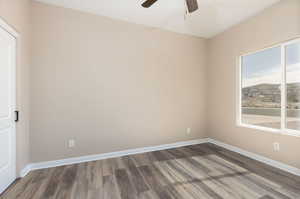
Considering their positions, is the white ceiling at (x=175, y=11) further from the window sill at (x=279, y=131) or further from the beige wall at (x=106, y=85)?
the window sill at (x=279, y=131)

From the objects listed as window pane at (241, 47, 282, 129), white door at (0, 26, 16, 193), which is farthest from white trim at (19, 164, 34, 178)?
window pane at (241, 47, 282, 129)

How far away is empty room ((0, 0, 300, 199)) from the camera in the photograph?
185 centimetres

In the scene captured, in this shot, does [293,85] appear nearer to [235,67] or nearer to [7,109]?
[235,67]

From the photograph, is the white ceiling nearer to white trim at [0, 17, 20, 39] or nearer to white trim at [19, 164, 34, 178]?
white trim at [0, 17, 20, 39]

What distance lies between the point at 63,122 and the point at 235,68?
377 centimetres

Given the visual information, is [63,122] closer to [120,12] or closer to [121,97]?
[121,97]

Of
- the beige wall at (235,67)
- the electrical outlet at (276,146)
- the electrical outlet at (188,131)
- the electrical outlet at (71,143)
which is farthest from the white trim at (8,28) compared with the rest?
the electrical outlet at (276,146)

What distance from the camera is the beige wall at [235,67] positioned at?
2.18m

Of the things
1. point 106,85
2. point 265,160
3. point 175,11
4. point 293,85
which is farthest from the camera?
point 106,85

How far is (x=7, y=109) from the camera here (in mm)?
1791

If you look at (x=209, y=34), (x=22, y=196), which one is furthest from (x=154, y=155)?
(x=209, y=34)

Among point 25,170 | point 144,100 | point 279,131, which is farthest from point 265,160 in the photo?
point 25,170

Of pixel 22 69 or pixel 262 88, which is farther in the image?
pixel 262 88

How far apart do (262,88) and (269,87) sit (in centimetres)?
14
